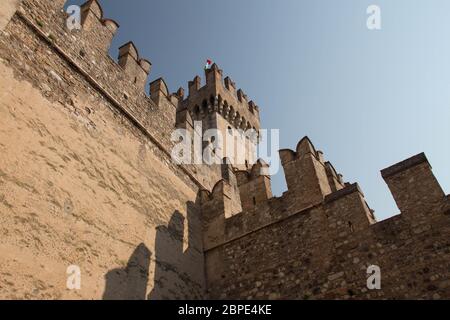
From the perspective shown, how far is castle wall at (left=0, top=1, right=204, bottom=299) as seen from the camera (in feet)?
14.5

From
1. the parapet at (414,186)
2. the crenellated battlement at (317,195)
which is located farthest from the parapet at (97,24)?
the parapet at (414,186)

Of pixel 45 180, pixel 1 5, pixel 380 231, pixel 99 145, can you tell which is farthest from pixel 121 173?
pixel 380 231

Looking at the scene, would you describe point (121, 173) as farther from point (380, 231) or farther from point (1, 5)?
point (380, 231)

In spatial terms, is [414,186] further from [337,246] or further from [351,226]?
[337,246]

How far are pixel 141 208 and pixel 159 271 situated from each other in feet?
3.42

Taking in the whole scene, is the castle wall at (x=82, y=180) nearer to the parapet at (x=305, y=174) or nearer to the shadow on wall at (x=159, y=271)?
the shadow on wall at (x=159, y=271)

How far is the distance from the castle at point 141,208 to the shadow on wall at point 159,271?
2 cm

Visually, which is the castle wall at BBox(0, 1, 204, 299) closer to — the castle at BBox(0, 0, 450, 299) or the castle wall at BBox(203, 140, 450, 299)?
the castle at BBox(0, 0, 450, 299)

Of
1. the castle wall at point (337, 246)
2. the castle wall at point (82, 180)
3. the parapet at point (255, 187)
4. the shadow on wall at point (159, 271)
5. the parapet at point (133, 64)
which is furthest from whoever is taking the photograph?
the parapet at point (133, 64)

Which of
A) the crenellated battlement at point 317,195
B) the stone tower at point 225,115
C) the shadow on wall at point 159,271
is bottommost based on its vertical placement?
the shadow on wall at point 159,271

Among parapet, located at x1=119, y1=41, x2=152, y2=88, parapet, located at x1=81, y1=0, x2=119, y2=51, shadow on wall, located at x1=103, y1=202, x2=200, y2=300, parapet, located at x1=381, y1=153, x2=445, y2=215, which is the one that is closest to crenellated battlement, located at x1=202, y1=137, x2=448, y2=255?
parapet, located at x1=381, y1=153, x2=445, y2=215

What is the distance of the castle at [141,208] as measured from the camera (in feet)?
15.3

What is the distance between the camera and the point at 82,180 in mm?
5453

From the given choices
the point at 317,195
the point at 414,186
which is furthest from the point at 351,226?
the point at 414,186
